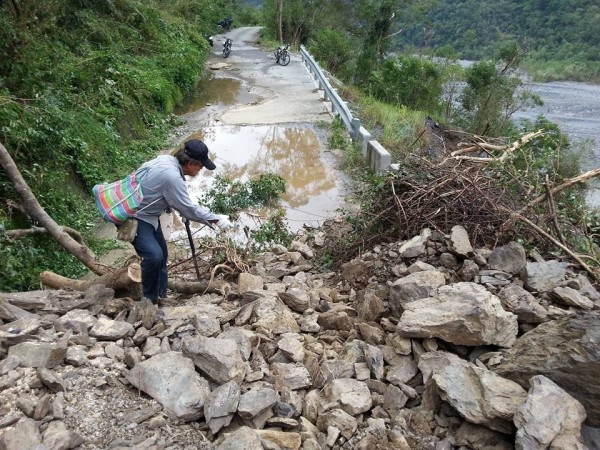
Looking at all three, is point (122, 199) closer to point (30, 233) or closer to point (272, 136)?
point (30, 233)

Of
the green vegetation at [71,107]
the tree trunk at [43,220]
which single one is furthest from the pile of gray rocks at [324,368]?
the green vegetation at [71,107]

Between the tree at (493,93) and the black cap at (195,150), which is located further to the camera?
the tree at (493,93)

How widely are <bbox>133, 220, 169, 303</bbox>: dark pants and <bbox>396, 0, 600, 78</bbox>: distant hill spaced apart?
3912cm

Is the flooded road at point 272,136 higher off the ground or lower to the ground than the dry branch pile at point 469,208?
lower

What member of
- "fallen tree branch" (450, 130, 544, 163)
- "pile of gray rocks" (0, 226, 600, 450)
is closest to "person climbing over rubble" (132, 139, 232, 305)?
"pile of gray rocks" (0, 226, 600, 450)

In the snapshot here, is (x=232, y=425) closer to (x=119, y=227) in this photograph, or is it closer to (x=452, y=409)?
(x=452, y=409)

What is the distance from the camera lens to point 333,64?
22797 mm

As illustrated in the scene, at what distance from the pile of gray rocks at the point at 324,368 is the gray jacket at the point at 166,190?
0.78 meters

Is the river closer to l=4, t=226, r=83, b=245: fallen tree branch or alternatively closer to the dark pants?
the dark pants

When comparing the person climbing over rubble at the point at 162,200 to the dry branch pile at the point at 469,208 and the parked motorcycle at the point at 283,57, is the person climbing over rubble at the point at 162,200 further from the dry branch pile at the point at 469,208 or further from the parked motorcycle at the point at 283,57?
the parked motorcycle at the point at 283,57

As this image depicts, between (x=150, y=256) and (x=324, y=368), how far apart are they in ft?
5.99

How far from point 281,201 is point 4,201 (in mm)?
3849

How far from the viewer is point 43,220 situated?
17.0ft

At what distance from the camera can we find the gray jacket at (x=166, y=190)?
12.6 feet
